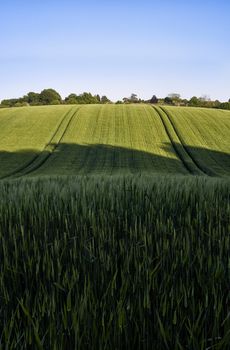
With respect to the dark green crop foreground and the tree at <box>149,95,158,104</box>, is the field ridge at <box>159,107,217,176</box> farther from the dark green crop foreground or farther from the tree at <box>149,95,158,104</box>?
the tree at <box>149,95,158,104</box>

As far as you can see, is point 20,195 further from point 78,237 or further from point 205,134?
point 205,134

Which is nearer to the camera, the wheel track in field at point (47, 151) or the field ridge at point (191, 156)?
the field ridge at point (191, 156)

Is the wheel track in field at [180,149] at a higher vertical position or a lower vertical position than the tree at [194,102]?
lower

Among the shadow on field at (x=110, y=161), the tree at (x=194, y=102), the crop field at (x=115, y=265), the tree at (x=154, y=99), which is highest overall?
the tree at (x=154, y=99)

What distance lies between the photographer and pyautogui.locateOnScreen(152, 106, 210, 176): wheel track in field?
26564mm

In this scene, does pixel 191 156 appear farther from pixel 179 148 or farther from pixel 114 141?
pixel 114 141

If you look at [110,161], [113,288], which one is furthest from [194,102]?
[113,288]

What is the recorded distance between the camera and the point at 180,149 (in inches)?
1251

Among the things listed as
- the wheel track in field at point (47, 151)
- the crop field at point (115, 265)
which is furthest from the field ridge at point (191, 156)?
the crop field at point (115, 265)

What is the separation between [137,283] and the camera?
1.88 meters

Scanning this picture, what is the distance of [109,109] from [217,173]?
23703mm

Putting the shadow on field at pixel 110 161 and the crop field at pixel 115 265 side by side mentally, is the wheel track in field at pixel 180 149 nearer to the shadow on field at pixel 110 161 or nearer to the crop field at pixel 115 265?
the shadow on field at pixel 110 161

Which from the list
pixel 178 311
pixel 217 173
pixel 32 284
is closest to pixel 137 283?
pixel 178 311

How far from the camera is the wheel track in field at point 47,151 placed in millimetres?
25984
